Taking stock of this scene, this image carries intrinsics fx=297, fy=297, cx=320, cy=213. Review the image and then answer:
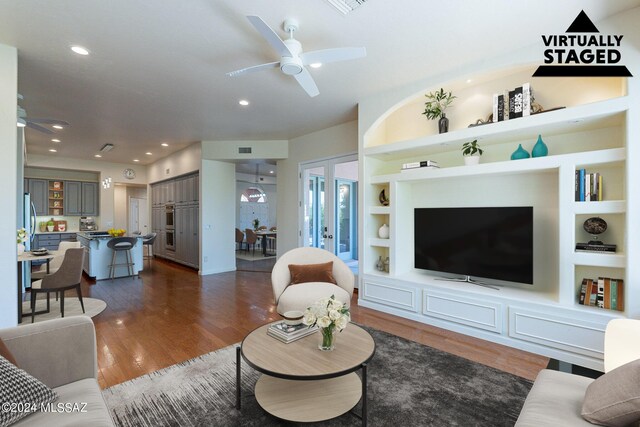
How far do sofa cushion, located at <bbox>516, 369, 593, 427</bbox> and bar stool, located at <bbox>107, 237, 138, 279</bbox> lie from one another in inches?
258

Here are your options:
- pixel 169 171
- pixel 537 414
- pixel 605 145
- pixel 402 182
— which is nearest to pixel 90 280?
pixel 169 171

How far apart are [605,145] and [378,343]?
9.52ft

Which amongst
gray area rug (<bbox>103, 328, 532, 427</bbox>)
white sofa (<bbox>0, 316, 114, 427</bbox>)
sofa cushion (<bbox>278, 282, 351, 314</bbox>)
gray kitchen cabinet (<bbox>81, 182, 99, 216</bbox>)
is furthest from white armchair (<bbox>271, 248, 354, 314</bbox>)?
gray kitchen cabinet (<bbox>81, 182, 99, 216</bbox>)

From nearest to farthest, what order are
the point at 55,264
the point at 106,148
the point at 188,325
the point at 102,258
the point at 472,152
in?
the point at 472,152 < the point at 188,325 < the point at 55,264 < the point at 102,258 < the point at 106,148

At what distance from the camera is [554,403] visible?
139cm

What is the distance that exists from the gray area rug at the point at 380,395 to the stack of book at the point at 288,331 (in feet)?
1.50

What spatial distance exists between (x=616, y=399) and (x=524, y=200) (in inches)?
99.7

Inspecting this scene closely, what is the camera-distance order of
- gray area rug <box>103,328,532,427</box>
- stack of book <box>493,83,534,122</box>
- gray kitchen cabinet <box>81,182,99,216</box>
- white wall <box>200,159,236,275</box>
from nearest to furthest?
1. gray area rug <box>103,328,532,427</box>
2. stack of book <box>493,83,534,122</box>
3. white wall <box>200,159,236,275</box>
4. gray kitchen cabinet <box>81,182,99,216</box>

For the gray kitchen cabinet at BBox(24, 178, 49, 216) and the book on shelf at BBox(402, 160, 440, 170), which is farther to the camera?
the gray kitchen cabinet at BBox(24, 178, 49, 216)

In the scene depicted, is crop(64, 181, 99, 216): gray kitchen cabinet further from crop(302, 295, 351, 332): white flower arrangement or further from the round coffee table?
crop(302, 295, 351, 332): white flower arrangement

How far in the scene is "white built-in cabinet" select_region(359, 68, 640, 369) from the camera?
256 cm

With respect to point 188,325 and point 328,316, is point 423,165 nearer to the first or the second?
point 328,316

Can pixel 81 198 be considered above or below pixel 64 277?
above

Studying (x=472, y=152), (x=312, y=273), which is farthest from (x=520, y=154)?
(x=312, y=273)
